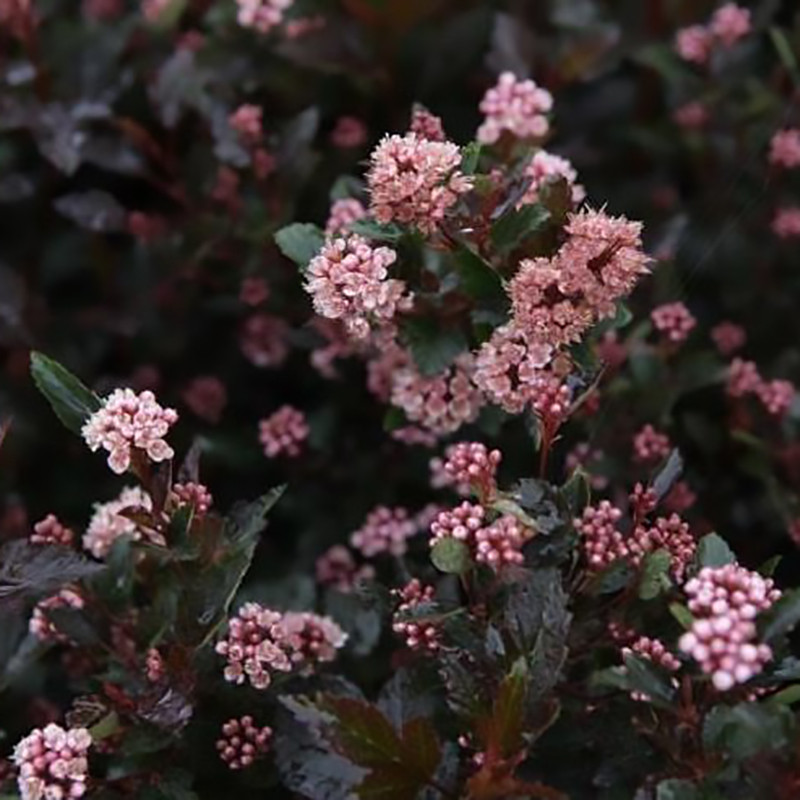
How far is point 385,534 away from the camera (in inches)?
56.1

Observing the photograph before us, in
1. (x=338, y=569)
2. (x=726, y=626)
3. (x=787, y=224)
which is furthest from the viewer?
(x=787, y=224)

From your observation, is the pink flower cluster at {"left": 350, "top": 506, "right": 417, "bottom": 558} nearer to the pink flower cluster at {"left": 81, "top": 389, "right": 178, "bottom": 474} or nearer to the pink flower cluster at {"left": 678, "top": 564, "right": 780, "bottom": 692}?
the pink flower cluster at {"left": 81, "top": 389, "right": 178, "bottom": 474}

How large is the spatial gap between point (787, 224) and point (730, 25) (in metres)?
0.23

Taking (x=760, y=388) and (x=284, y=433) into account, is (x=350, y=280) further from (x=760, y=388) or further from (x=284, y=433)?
(x=760, y=388)

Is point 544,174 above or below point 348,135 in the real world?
below

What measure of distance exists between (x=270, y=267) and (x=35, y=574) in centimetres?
55

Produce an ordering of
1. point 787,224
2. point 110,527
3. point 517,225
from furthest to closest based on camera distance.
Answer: point 787,224 < point 110,527 < point 517,225

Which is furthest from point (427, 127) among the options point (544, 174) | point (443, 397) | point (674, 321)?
point (674, 321)

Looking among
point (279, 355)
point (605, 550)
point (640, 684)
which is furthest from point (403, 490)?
point (640, 684)

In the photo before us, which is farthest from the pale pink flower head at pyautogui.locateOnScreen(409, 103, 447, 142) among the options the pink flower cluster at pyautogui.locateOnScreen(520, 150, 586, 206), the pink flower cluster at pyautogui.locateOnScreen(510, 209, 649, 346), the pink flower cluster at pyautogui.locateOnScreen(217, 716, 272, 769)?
the pink flower cluster at pyautogui.locateOnScreen(217, 716, 272, 769)

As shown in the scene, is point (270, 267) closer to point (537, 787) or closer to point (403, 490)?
point (403, 490)

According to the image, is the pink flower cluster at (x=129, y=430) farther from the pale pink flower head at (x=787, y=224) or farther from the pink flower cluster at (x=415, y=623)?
the pale pink flower head at (x=787, y=224)

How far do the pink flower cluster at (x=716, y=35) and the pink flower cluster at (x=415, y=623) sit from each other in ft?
2.53

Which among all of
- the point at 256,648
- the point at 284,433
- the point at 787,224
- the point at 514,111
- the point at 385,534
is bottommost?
the point at 256,648
